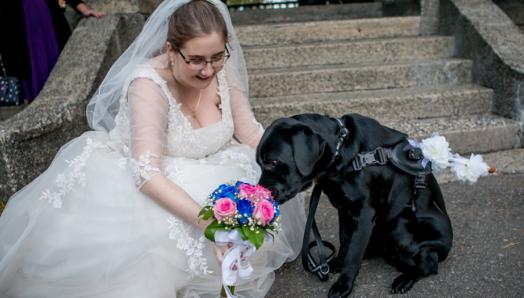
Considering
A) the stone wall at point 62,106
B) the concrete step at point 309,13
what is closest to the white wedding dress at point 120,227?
the stone wall at point 62,106

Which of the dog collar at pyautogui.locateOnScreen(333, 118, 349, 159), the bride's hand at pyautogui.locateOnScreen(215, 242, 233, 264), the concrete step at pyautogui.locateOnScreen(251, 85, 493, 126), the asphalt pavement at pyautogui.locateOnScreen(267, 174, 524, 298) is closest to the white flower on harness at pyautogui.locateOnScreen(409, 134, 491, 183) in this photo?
the dog collar at pyautogui.locateOnScreen(333, 118, 349, 159)

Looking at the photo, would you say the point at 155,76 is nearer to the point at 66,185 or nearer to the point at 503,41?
the point at 66,185

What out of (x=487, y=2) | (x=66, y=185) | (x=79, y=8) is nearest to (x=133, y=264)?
(x=66, y=185)

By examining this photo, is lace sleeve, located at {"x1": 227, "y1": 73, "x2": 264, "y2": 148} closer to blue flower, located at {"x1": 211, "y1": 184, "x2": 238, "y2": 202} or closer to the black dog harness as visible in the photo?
the black dog harness

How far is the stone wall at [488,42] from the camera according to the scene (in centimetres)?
412

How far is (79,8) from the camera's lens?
436cm

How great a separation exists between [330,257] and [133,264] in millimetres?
1111

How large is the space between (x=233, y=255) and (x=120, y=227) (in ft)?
2.09

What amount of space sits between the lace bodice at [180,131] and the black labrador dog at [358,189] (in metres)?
0.46

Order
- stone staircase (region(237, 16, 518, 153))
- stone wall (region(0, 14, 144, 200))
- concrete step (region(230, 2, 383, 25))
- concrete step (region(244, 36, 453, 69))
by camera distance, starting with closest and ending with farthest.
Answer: stone wall (region(0, 14, 144, 200)) → stone staircase (region(237, 16, 518, 153)) → concrete step (region(244, 36, 453, 69)) → concrete step (region(230, 2, 383, 25))

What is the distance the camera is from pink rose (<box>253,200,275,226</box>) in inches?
66.7

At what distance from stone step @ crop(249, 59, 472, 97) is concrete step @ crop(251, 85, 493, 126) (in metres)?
0.23

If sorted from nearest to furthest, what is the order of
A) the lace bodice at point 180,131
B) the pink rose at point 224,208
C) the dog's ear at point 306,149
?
the pink rose at point 224,208 < the dog's ear at point 306,149 < the lace bodice at point 180,131

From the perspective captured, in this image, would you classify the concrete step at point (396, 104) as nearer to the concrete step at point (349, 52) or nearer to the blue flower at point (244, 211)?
the concrete step at point (349, 52)
